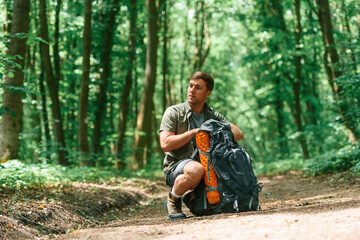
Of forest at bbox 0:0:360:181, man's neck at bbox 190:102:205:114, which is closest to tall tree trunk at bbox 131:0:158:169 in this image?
forest at bbox 0:0:360:181

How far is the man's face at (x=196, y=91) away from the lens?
4.83 meters

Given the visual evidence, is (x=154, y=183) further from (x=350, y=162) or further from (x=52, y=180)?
(x=350, y=162)

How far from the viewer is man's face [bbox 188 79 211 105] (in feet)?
15.8

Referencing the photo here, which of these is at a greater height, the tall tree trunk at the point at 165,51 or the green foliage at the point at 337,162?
the tall tree trunk at the point at 165,51

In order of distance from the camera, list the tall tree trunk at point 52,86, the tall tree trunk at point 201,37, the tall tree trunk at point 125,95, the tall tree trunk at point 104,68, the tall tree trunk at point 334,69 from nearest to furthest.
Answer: the tall tree trunk at point 334,69
the tall tree trunk at point 52,86
the tall tree trunk at point 104,68
the tall tree trunk at point 125,95
the tall tree trunk at point 201,37

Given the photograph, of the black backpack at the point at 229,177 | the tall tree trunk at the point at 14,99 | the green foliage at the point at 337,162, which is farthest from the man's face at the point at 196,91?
the green foliage at the point at 337,162

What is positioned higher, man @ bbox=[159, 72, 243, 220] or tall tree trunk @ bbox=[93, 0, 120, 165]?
tall tree trunk @ bbox=[93, 0, 120, 165]

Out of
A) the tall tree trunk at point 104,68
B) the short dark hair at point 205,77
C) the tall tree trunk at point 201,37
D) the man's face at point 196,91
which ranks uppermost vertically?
the tall tree trunk at point 201,37

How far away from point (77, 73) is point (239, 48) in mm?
23425

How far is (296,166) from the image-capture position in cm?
1443

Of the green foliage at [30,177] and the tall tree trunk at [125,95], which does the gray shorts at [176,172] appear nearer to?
the green foliage at [30,177]

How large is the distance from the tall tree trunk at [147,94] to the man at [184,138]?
8.92 meters

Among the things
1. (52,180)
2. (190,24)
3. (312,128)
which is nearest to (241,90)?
(190,24)

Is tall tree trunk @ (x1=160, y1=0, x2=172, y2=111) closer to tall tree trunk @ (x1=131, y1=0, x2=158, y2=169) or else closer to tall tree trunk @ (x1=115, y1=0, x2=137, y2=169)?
tall tree trunk @ (x1=115, y1=0, x2=137, y2=169)
